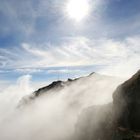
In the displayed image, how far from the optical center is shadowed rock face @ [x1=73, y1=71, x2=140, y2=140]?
62.0 metres

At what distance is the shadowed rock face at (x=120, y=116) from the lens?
203 feet

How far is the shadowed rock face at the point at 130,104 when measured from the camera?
206ft

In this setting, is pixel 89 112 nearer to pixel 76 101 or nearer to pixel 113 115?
pixel 113 115

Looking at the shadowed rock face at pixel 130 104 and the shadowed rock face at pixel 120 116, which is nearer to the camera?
the shadowed rock face at pixel 120 116

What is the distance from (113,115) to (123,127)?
8.16m

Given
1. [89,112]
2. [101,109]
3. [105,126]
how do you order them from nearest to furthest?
[105,126] → [101,109] → [89,112]

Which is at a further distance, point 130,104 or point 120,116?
point 120,116

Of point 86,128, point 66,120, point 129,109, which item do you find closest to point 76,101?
point 66,120

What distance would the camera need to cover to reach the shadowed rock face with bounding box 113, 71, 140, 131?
62875mm

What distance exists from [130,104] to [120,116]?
17.5 ft

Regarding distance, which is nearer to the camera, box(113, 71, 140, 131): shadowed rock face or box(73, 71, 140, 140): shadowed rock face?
box(73, 71, 140, 140): shadowed rock face

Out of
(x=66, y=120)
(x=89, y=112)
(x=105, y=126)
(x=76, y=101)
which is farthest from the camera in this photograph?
(x=76, y=101)

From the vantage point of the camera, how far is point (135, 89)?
63.8m

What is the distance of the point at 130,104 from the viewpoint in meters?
65.2
